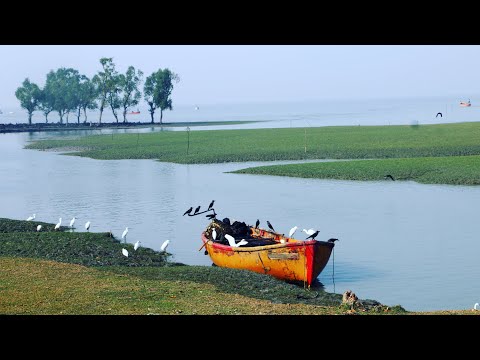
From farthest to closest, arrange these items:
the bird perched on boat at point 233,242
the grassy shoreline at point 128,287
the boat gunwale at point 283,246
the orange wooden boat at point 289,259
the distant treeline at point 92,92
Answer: the distant treeline at point 92,92 → the bird perched on boat at point 233,242 → the orange wooden boat at point 289,259 → the boat gunwale at point 283,246 → the grassy shoreline at point 128,287

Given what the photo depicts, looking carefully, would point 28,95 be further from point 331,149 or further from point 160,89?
point 331,149

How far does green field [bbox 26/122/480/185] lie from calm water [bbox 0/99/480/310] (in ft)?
6.84

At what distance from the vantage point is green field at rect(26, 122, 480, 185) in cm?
4166

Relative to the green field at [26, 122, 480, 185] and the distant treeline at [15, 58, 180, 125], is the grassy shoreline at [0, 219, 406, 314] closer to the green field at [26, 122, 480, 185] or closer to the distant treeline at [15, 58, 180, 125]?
the green field at [26, 122, 480, 185]

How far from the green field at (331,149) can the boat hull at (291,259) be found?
20656 millimetres

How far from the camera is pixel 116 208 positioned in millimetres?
34469

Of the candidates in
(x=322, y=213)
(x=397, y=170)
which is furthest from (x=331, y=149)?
(x=322, y=213)

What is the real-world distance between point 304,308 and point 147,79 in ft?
349

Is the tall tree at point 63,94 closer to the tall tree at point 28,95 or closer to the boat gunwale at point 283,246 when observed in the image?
the tall tree at point 28,95

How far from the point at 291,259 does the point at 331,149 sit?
125 ft

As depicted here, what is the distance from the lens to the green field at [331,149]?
137 ft

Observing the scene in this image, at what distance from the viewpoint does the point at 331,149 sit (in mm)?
55969

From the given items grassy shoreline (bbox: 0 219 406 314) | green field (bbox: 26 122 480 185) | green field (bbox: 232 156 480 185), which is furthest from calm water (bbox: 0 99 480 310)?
grassy shoreline (bbox: 0 219 406 314)

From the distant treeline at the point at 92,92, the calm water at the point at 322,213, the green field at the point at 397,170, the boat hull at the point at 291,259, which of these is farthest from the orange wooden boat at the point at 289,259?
the distant treeline at the point at 92,92
